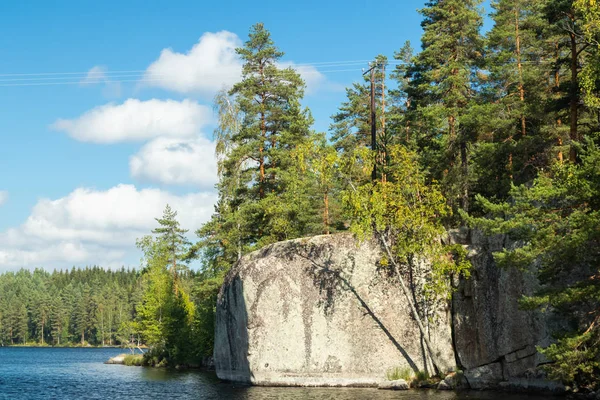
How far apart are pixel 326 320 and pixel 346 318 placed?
1.24 m

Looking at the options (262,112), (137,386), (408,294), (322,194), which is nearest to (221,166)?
(262,112)

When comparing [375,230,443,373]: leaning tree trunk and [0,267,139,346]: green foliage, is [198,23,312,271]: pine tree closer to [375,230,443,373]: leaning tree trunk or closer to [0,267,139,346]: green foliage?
[375,230,443,373]: leaning tree trunk

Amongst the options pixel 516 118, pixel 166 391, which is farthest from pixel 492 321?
pixel 166 391

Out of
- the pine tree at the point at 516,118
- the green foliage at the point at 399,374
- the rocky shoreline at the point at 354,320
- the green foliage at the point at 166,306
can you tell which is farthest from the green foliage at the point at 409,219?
the green foliage at the point at 166,306

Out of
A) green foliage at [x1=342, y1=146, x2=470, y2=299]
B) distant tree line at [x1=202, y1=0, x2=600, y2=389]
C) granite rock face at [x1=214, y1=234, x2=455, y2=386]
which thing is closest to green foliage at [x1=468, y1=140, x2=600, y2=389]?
distant tree line at [x1=202, y1=0, x2=600, y2=389]

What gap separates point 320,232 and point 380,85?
22952 mm

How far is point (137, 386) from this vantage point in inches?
1704

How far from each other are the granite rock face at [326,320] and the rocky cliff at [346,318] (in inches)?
2.4

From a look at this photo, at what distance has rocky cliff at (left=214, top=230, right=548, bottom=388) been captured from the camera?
34.9 m

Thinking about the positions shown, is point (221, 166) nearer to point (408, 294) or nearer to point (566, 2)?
point (408, 294)

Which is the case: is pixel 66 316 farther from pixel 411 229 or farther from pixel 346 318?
pixel 411 229

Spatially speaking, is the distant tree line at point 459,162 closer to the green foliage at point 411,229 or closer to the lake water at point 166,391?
the green foliage at point 411,229

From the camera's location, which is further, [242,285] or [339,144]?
[339,144]

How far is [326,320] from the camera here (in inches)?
1497
